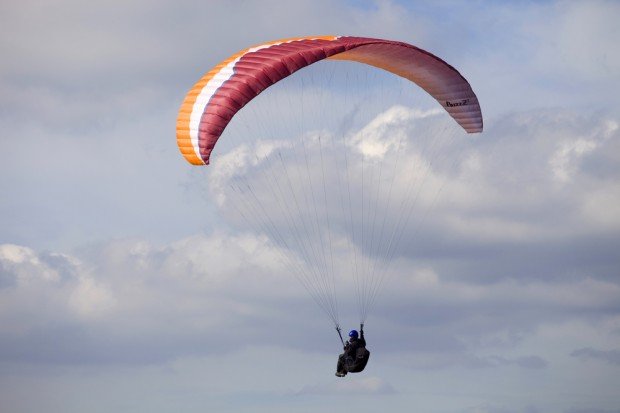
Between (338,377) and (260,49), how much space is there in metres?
11.1

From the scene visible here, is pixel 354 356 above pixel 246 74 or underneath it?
underneath

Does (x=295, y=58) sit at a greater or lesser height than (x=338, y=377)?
greater

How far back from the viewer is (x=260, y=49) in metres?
55.2

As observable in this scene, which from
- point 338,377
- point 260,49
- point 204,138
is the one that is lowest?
point 338,377

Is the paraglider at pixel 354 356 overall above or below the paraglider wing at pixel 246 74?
below

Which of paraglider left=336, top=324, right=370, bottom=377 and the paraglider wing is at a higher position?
the paraglider wing

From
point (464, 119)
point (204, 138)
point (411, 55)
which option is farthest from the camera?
point (464, 119)

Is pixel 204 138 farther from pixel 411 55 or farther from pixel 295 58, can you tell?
pixel 411 55

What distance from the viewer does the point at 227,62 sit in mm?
54781

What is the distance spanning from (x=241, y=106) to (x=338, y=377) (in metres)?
9.56

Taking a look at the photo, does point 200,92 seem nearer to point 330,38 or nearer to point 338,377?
point 330,38

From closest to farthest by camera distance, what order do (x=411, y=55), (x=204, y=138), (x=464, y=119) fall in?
(x=204, y=138)
(x=411, y=55)
(x=464, y=119)

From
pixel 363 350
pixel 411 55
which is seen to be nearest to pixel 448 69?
pixel 411 55

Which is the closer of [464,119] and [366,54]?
[366,54]
